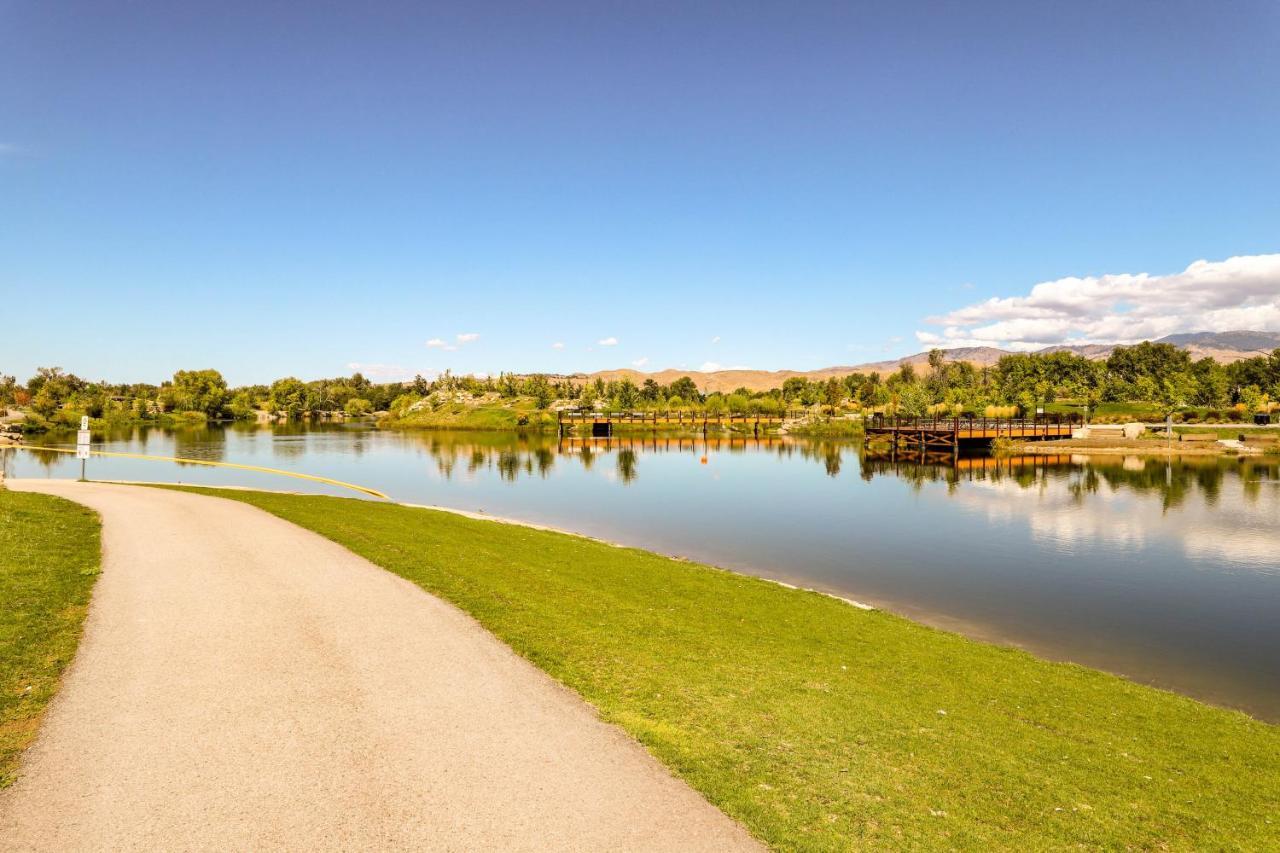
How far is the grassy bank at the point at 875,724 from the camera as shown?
26.1ft

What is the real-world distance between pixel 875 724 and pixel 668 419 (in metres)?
173

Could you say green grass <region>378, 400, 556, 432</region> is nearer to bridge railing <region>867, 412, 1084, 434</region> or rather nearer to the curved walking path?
bridge railing <region>867, 412, 1084, 434</region>

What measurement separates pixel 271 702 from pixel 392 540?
493 inches

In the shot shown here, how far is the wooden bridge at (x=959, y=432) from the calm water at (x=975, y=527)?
47.1 ft

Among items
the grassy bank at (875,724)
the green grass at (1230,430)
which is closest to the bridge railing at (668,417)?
the green grass at (1230,430)

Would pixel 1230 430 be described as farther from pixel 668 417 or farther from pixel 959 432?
pixel 668 417

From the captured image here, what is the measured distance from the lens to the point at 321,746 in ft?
27.9

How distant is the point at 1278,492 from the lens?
48.4 metres

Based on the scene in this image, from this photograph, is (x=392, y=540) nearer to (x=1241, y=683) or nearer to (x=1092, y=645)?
(x=1092, y=645)

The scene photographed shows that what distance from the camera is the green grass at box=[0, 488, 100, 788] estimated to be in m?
9.01

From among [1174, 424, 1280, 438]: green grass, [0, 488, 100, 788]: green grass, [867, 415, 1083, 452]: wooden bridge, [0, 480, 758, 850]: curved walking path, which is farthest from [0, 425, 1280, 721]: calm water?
[1174, 424, 1280, 438]: green grass

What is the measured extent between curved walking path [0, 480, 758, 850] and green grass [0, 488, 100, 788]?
0.92 feet

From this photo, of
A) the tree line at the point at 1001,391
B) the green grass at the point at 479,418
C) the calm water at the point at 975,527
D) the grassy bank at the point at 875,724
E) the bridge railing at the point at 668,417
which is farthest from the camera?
the bridge railing at the point at 668,417

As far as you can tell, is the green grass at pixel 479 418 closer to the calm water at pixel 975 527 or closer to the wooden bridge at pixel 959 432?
the wooden bridge at pixel 959 432
